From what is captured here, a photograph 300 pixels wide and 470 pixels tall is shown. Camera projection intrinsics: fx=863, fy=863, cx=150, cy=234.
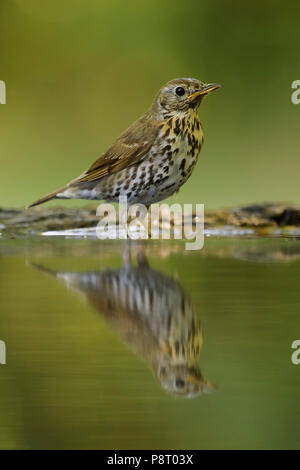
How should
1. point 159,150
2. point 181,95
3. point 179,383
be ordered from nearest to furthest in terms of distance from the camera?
point 179,383 → point 159,150 → point 181,95

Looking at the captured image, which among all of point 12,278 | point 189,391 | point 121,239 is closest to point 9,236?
point 121,239

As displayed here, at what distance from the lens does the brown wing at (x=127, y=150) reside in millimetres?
5660

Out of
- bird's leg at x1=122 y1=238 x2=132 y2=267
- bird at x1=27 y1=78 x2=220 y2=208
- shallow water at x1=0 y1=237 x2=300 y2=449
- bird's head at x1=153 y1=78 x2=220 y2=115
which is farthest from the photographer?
bird's head at x1=153 y1=78 x2=220 y2=115

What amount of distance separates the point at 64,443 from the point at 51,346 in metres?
0.77

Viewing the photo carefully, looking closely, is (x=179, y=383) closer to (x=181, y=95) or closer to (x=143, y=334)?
(x=143, y=334)

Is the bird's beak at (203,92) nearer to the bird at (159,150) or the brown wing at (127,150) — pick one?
the bird at (159,150)

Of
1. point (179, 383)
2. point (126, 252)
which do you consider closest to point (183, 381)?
point (179, 383)

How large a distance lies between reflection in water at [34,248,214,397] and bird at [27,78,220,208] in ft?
5.36

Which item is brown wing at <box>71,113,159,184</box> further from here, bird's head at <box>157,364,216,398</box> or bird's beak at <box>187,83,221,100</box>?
bird's head at <box>157,364,216,398</box>

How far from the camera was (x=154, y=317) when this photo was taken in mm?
2736

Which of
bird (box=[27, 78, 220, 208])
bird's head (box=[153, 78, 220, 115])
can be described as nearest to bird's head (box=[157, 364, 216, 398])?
bird (box=[27, 78, 220, 208])

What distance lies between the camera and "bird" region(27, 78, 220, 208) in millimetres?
5570

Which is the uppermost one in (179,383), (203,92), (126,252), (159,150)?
(203,92)

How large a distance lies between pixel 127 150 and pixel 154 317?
317 centimetres
